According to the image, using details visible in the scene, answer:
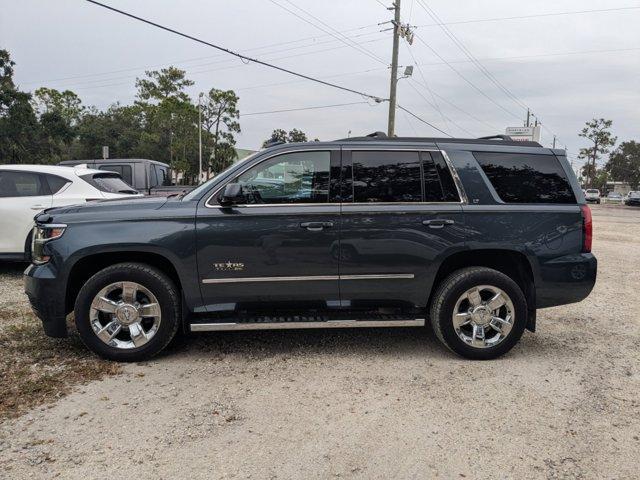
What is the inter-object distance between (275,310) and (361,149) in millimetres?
1607

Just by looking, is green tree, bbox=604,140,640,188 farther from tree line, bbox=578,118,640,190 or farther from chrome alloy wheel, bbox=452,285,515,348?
chrome alloy wheel, bbox=452,285,515,348

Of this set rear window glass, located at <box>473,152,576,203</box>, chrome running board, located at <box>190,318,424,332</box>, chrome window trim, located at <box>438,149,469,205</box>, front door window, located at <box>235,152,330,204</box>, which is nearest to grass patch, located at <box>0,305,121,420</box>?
chrome running board, located at <box>190,318,424,332</box>

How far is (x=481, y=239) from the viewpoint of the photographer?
14.2 feet

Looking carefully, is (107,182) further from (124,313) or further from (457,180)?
(457,180)

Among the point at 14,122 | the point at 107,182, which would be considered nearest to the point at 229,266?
the point at 107,182

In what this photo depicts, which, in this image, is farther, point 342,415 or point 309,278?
point 309,278

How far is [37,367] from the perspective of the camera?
406 centimetres

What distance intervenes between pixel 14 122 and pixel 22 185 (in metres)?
27.1

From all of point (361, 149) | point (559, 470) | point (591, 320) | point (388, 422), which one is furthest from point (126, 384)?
point (591, 320)

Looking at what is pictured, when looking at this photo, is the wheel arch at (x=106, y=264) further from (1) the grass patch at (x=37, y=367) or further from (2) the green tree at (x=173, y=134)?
(2) the green tree at (x=173, y=134)

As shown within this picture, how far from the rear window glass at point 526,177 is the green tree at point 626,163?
8854cm

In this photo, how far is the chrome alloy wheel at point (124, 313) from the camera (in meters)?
4.14

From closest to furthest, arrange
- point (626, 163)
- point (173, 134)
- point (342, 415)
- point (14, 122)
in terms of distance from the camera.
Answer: point (342, 415)
point (14, 122)
point (173, 134)
point (626, 163)

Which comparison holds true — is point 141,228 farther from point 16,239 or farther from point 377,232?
point 16,239
